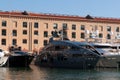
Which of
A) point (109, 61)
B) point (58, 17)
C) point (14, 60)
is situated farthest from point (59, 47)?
point (58, 17)

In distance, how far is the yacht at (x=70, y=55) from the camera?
107625 mm

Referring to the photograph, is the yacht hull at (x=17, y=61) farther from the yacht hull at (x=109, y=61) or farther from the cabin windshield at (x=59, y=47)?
the yacht hull at (x=109, y=61)

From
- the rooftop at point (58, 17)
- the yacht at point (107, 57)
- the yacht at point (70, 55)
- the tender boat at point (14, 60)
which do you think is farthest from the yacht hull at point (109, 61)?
the rooftop at point (58, 17)

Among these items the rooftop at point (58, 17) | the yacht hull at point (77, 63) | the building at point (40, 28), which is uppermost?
the rooftop at point (58, 17)

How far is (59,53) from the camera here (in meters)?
114

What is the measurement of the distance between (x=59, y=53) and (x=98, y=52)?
10528mm

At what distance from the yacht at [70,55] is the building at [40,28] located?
52.8ft

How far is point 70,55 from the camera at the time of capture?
111 meters

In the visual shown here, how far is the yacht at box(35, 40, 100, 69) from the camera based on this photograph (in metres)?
108

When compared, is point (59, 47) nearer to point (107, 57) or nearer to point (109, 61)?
point (109, 61)

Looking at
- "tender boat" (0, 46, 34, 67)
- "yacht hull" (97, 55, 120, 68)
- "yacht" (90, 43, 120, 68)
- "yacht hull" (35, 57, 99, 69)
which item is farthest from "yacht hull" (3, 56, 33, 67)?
"yacht hull" (97, 55, 120, 68)

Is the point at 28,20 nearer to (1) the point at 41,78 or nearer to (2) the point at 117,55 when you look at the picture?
(2) the point at 117,55

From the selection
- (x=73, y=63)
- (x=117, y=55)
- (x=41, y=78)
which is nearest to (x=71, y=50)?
(x=73, y=63)

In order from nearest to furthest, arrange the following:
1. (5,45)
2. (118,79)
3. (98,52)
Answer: (118,79) < (98,52) < (5,45)
